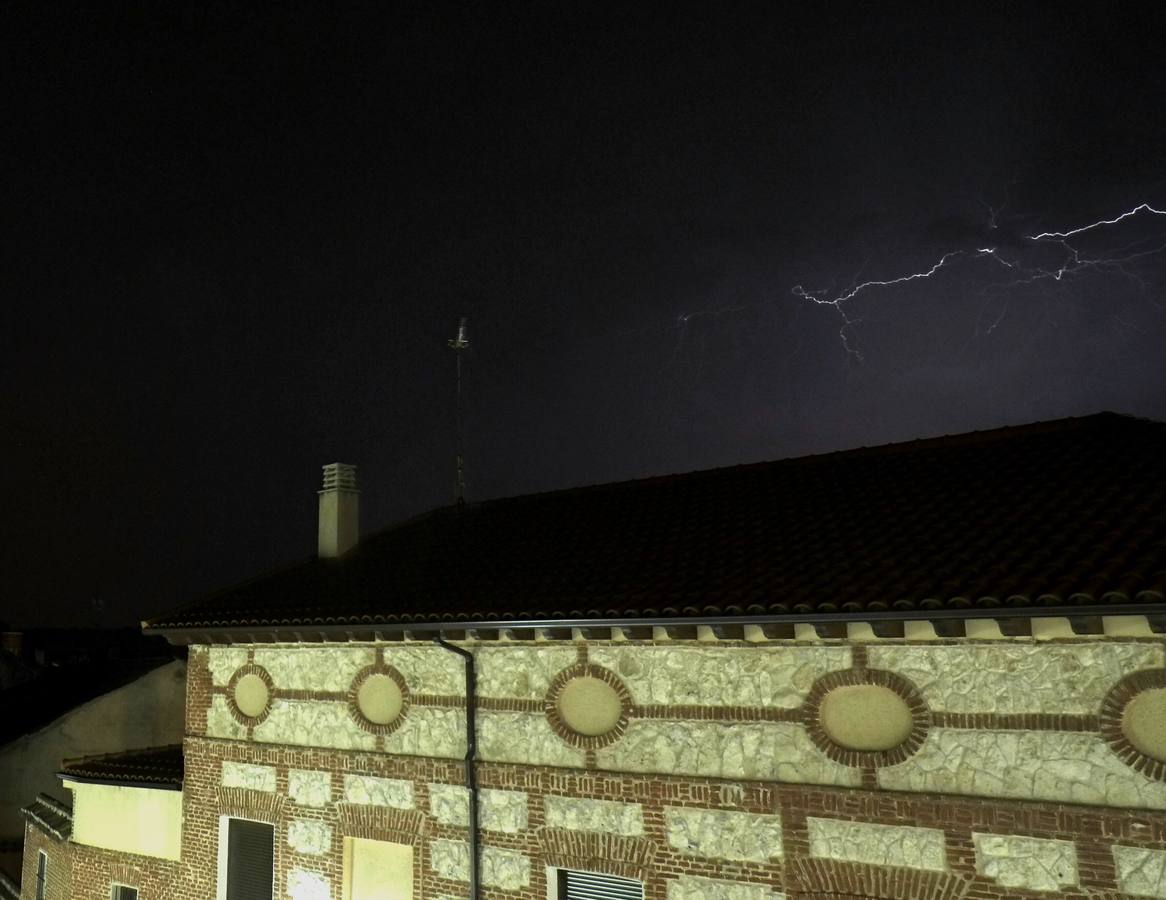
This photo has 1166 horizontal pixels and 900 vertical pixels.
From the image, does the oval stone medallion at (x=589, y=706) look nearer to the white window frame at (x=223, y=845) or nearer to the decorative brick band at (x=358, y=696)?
the decorative brick band at (x=358, y=696)

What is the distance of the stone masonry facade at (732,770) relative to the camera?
8.02m

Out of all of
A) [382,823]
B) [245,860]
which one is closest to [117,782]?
[245,860]

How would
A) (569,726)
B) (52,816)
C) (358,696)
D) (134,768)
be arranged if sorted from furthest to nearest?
(52,816)
(134,768)
(358,696)
(569,726)

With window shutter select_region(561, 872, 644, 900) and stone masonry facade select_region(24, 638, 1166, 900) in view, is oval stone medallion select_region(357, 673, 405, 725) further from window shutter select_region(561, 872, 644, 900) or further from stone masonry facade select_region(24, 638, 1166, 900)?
window shutter select_region(561, 872, 644, 900)

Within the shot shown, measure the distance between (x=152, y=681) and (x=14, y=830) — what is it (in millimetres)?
5275

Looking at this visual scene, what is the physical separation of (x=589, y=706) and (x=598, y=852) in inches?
60.5

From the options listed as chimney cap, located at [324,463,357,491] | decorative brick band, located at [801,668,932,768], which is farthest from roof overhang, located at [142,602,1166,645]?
chimney cap, located at [324,463,357,491]

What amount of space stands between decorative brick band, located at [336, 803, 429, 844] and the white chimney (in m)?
5.47

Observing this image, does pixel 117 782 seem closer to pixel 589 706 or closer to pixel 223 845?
pixel 223 845

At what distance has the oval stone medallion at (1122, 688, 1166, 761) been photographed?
770 cm

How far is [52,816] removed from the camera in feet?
59.9

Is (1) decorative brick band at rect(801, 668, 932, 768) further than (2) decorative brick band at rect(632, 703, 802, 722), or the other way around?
(2) decorative brick band at rect(632, 703, 802, 722)

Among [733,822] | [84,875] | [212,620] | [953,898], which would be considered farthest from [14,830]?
[953,898]

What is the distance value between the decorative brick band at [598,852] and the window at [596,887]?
172mm
